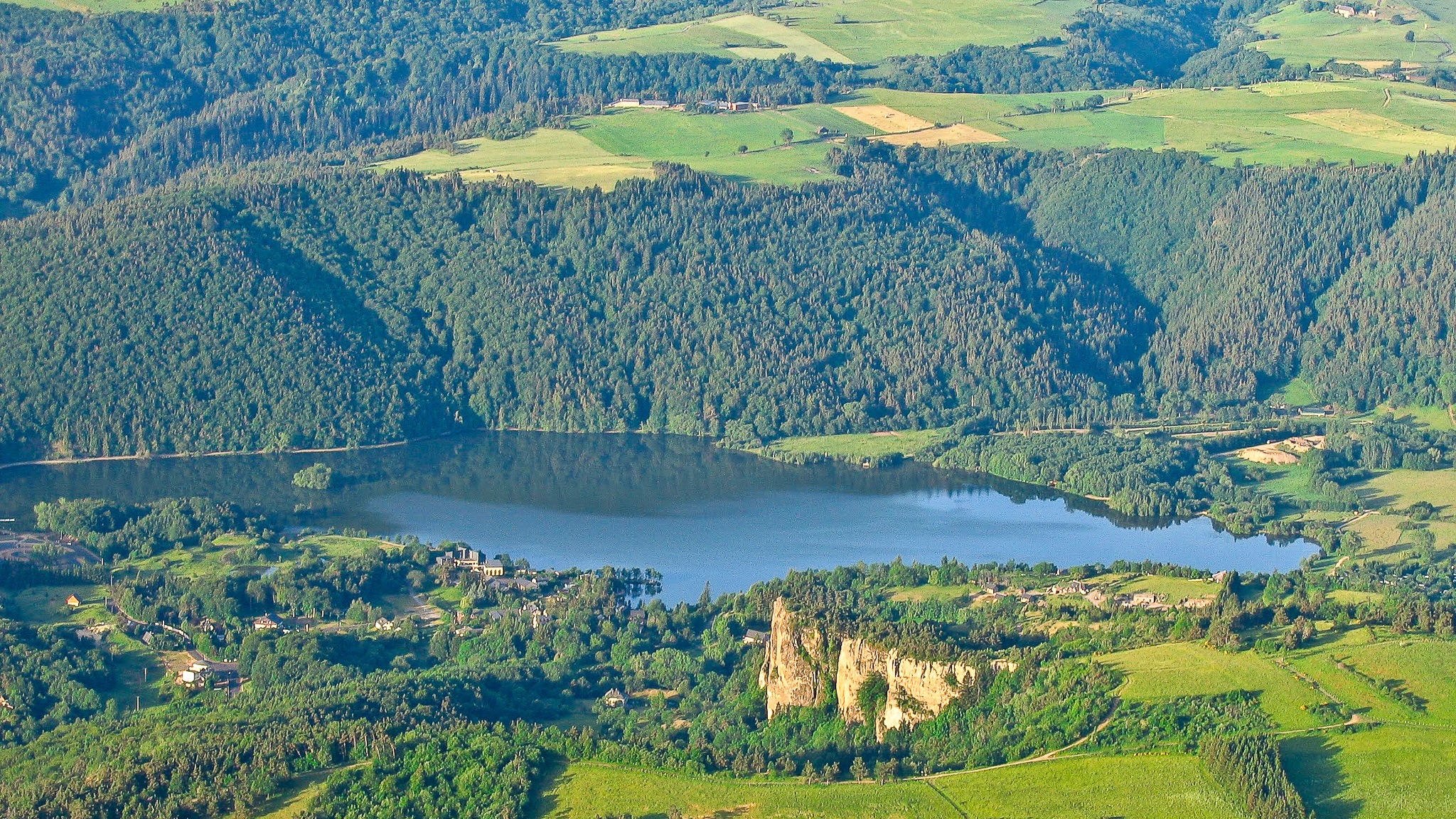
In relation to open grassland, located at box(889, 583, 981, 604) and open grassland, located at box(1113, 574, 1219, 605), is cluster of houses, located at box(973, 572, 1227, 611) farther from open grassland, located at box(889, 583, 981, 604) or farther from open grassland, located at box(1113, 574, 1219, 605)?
open grassland, located at box(889, 583, 981, 604)

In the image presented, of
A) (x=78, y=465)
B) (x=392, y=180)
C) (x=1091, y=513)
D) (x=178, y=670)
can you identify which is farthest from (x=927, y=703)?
(x=392, y=180)

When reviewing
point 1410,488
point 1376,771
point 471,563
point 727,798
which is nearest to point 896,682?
point 727,798

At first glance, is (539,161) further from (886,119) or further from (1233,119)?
(1233,119)

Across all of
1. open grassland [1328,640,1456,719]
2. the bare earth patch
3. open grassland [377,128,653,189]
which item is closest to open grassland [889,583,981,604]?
open grassland [1328,640,1456,719]

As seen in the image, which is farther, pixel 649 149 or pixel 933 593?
pixel 649 149

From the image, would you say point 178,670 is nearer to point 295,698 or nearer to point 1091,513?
point 295,698

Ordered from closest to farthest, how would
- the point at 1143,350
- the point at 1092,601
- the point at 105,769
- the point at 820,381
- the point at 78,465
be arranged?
1. the point at 105,769
2. the point at 1092,601
3. the point at 78,465
4. the point at 820,381
5. the point at 1143,350
